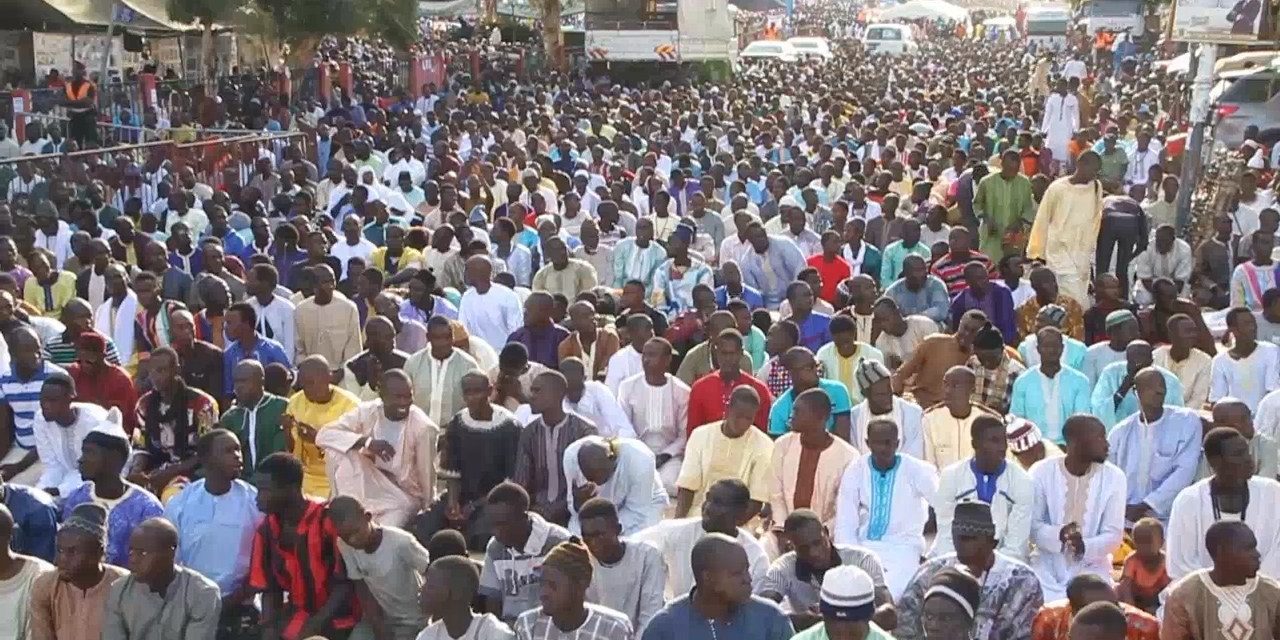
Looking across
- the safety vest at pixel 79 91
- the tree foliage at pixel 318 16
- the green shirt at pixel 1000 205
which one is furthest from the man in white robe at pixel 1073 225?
the tree foliage at pixel 318 16

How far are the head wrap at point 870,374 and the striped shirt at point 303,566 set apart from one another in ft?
8.79

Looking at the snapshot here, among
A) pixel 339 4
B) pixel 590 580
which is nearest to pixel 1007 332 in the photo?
pixel 590 580

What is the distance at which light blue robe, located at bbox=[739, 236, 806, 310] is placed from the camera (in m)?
12.2

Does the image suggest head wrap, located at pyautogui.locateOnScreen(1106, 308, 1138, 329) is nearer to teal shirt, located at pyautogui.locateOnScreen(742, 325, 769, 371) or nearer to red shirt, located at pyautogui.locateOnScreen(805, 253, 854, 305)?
teal shirt, located at pyautogui.locateOnScreen(742, 325, 769, 371)

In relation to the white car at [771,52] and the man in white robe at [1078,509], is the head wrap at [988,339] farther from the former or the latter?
the white car at [771,52]

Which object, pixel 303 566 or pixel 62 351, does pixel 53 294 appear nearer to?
pixel 62 351

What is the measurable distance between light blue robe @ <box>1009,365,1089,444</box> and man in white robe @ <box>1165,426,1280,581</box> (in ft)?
6.05

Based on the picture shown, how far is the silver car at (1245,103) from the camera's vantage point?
20.9 metres

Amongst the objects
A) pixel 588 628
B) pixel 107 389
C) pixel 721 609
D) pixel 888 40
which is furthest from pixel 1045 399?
pixel 888 40

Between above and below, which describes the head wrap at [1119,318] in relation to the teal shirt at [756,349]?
above

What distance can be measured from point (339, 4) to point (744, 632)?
22569 mm

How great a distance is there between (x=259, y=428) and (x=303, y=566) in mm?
1574

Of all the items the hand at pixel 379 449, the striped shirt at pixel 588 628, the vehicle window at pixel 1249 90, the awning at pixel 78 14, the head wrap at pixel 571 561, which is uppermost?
the awning at pixel 78 14

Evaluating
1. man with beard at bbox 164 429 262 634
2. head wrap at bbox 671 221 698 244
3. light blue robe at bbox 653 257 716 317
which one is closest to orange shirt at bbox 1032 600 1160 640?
man with beard at bbox 164 429 262 634
